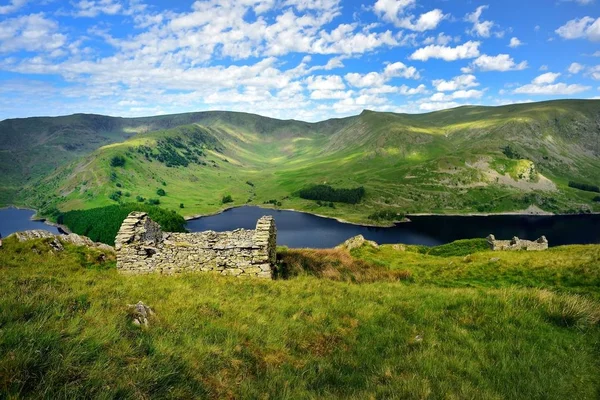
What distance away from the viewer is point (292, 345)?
1109 centimetres

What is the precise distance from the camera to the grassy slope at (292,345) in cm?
691

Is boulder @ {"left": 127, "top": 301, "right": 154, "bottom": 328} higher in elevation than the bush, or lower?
higher

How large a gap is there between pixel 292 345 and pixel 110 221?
17823 cm

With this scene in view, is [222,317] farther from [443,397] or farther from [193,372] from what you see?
[443,397]

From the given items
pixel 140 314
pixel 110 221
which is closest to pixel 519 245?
pixel 140 314

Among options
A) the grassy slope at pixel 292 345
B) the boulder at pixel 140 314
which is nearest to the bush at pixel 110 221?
the boulder at pixel 140 314

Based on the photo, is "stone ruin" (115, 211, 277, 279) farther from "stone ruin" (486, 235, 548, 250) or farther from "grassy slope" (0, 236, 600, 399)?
"stone ruin" (486, 235, 548, 250)

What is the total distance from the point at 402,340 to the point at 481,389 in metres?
3.31

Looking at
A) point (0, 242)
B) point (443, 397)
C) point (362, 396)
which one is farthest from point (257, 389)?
point (0, 242)

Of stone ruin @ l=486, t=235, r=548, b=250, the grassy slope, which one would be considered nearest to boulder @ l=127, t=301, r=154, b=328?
the grassy slope

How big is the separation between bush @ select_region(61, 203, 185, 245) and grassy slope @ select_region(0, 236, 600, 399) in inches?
5168

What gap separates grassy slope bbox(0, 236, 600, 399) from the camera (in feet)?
22.7

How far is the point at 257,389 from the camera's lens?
802cm

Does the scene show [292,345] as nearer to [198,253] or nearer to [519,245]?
[198,253]
